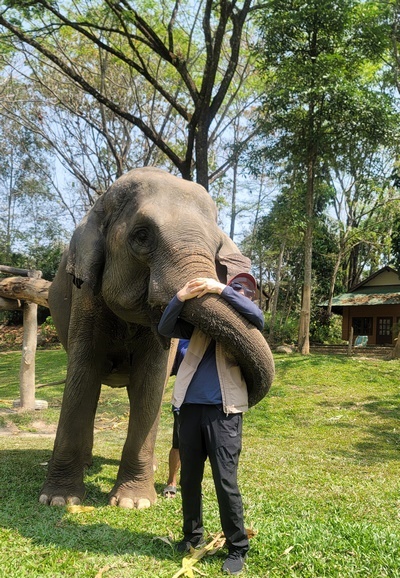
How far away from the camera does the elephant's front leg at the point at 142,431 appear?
461 cm

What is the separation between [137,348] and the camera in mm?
4996

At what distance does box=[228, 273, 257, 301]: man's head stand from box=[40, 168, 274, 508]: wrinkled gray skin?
0.16 m

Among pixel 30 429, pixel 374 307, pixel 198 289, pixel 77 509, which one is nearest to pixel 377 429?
pixel 30 429

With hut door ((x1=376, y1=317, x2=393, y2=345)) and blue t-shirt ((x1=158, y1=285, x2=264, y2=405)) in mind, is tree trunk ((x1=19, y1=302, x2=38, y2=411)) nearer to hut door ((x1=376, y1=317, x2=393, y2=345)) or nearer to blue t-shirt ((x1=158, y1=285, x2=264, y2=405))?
blue t-shirt ((x1=158, y1=285, x2=264, y2=405))

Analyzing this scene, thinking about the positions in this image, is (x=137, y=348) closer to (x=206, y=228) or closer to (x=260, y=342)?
(x=206, y=228)

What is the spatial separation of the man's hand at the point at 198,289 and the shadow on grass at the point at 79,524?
5.30 feet

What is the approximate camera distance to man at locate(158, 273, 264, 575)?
319 centimetres

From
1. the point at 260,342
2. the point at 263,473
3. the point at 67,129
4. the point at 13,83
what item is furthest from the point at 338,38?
the point at 260,342

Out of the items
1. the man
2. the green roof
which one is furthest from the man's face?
the green roof

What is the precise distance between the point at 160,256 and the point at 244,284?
2.12ft

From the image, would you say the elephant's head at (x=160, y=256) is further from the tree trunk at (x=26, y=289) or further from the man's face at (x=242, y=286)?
the tree trunk at (x=26, y=289)

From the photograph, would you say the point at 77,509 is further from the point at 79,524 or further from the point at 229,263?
the point at 229,263

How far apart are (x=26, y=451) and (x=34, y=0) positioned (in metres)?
11.0

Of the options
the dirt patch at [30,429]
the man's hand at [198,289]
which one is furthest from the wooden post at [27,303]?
the man's hand at [198,289]
